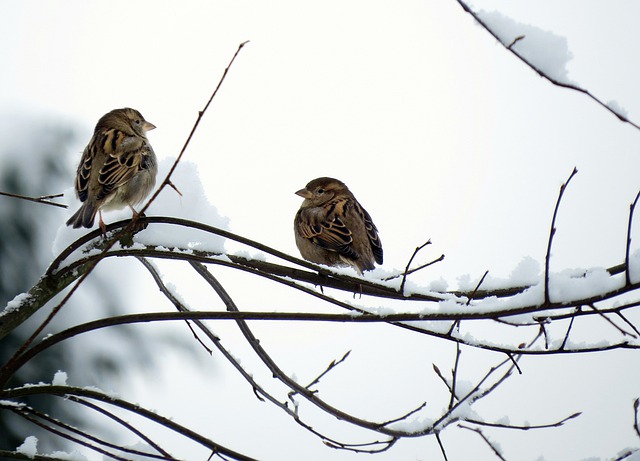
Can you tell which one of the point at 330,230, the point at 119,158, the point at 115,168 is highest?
the point at 330,230

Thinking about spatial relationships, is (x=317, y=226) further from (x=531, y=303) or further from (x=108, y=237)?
(x=531, y=303)

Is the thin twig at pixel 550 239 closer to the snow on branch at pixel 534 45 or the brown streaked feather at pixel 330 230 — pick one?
the snow on branch at pixel 534 45

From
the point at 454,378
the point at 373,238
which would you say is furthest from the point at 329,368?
the point at 373,238

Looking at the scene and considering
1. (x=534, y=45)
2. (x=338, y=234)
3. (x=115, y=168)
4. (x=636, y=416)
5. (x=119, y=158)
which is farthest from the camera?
(x=338, y=234)

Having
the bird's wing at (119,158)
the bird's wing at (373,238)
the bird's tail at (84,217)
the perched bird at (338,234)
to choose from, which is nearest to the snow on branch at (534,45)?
the bird's tail at (84,217)

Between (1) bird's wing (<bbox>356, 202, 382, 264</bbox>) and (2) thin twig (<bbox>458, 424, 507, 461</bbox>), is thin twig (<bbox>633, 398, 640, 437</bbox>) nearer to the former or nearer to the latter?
(2) thin twig (<bbox>458, 424, 507, 461</bbox>)

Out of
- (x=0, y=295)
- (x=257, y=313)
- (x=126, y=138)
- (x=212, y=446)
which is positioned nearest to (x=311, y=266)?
(x=257, y=313)

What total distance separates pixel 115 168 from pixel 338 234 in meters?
1.57

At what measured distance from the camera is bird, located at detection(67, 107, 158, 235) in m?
4.12

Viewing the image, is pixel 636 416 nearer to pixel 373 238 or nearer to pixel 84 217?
pixel 84 217

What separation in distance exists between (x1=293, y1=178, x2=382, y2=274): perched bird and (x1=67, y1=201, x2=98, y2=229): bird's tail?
198 cm

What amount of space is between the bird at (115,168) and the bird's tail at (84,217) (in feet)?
0.66

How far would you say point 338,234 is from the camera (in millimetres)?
5160

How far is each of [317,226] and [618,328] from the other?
3319mm
